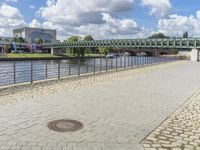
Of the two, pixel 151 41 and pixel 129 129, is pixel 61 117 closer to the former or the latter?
pixel 129 129

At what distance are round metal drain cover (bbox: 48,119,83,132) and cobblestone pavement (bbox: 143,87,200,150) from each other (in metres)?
1.79

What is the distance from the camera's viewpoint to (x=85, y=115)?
26.7ft

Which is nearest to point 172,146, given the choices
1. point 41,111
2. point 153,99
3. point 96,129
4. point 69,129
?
point 96,129

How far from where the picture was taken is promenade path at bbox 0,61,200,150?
19.2 ft

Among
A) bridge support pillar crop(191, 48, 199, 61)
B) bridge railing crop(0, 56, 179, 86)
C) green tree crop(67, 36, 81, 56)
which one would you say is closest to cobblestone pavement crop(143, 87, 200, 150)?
bridge railing crop(0, 56, 179, 86)

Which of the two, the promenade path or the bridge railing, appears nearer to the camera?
the promenade path

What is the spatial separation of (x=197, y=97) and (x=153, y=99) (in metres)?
2.15

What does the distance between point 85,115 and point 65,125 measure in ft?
3.74

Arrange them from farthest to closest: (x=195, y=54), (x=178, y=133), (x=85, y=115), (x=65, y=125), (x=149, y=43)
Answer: (x=149, y=43) < (x=195, y=54) < (x=85, y=115) < (x=65, y=125) < (x=178, y=133)

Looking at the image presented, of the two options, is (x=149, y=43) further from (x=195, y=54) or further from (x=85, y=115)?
(x=85, y=115)

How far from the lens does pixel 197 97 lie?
1200 cm

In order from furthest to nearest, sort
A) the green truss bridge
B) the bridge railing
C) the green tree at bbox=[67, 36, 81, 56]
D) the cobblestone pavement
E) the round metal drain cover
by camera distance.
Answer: the green tree at bbox=[67, 36, 81, 56], the green truss bridge, the bridge railing, the round metal drain cover, the cobblestone pavement

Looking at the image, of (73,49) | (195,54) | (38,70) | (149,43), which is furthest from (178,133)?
(73,49)

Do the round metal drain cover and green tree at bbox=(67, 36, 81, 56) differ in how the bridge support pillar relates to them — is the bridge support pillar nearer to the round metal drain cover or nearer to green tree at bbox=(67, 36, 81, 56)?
green tree at bbox=(67, 36, 81, 56)
